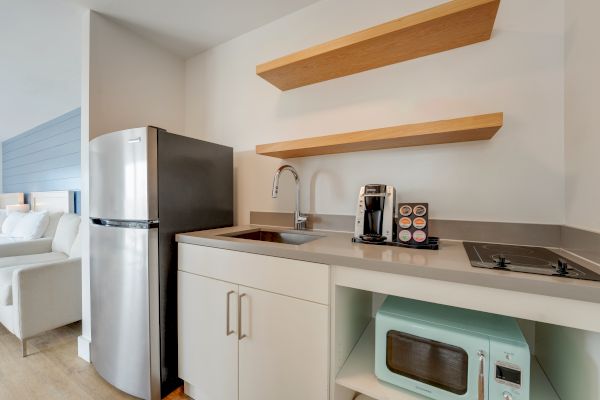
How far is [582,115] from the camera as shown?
0.95m

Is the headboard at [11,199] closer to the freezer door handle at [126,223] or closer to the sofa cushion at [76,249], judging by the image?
the sofa cushion at [76,249]

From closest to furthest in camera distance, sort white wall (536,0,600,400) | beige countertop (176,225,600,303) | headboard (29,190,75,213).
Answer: beige countertop (176,225,600,303) < white wall (536,0,600,400) < headboard (29,190,75,213)

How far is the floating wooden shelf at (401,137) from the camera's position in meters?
1.04

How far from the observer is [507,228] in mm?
1173

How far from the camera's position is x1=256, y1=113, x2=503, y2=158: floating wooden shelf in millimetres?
1039

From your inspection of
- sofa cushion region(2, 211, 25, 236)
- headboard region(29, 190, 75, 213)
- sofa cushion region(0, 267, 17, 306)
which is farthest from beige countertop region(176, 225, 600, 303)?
sofa cushion region(2, 211, 25, 236)

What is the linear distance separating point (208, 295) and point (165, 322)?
329 millimetres

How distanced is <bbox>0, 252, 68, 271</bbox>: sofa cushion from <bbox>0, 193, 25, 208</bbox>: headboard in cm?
289

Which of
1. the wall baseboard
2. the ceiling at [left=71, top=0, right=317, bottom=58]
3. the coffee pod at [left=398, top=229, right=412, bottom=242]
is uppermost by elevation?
the ceiling at [left=71, top=0, right=317, bottom=58]

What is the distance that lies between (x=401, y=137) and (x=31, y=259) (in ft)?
11.3

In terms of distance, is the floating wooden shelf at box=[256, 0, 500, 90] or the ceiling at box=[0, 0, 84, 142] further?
the ceiling at box=[0, 0, 84, 142]

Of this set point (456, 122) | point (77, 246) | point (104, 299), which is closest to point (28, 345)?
point (77, 246)

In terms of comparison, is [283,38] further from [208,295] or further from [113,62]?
[208,295]

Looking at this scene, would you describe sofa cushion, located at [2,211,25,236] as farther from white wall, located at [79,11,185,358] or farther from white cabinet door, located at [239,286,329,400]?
white cabinet door, located at [239,286,329,400]
